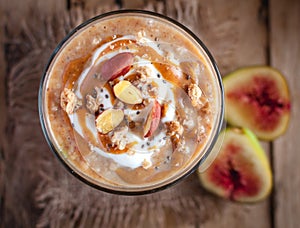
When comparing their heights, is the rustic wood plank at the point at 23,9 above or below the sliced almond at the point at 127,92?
above

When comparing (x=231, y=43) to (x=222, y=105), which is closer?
(x=222, y=105)

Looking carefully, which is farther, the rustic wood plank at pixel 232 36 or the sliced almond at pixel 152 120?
the rustic wood plank at pixel 232 36

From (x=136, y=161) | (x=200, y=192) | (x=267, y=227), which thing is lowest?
(x=267, y=227)

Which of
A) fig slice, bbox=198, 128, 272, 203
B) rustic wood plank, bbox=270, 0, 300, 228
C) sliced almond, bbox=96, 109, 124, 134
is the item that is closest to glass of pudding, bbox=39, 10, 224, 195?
sliced almond, bbox=96, 109, 124, 134

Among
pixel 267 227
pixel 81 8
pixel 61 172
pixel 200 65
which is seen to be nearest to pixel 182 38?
pixel 200 65

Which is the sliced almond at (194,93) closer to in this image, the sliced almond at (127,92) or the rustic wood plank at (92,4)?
the sliced almond at (127,92)

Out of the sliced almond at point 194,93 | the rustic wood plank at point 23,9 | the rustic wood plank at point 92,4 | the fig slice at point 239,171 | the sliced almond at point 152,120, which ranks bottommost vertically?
the fig slice at point 239,171

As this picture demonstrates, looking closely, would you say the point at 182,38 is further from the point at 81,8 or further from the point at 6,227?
the point at 6,227

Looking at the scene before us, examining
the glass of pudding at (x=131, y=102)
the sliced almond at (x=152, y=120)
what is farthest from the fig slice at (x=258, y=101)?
the sliced almond at (x=152, y=120)
